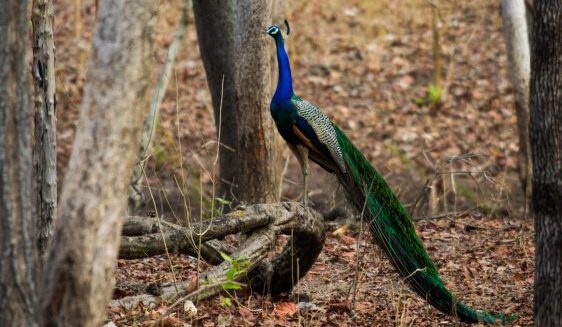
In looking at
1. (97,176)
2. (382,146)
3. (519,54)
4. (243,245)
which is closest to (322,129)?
(243,245)

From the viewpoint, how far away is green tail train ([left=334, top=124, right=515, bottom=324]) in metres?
6.12

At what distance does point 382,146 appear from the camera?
533 inches

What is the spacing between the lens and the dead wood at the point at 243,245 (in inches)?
223

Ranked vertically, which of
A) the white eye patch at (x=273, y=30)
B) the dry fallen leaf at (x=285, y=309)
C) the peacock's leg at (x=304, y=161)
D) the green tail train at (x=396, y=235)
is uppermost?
the white eye patch at (x=273, y=30)

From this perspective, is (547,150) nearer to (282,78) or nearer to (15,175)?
(15,175)

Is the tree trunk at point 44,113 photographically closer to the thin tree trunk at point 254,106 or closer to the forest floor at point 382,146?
the forest floor at point 382,146

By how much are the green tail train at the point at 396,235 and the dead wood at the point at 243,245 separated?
1.53ft

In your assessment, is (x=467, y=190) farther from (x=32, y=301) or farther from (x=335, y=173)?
(x=32, y=301)

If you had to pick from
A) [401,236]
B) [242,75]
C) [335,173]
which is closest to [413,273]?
[401,236]

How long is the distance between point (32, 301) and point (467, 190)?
28.3 feet

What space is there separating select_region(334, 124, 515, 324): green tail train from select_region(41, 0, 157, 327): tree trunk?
2547 millimetres

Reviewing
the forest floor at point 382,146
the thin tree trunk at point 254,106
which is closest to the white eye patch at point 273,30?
the thin tree trunk at point 254,106

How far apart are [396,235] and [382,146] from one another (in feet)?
22.9

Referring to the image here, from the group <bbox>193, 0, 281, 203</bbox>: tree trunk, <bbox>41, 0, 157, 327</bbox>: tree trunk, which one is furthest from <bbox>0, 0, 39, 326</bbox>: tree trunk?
<bbox>193, 0, 281, 203</bbox>: tree trunk
